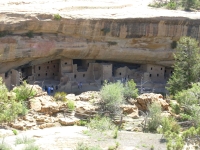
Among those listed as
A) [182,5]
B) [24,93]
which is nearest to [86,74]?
[182,5]

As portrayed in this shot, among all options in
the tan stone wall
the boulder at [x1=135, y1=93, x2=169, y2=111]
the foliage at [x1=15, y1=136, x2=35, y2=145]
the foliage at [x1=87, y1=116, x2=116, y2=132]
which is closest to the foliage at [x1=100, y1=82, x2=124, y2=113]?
the boulder at [x1=135, y1=93, x2=169, y2=111]

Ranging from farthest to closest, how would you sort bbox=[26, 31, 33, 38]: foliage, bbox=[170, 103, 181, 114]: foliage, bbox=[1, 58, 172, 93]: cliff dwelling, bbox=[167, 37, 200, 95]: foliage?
bbox=[1, 58, 172, 93]: cliff dwelling
bbox=[26, 31, 33, 38]: foliage
bbox=[167, 37, 200, 95]: foliage
bbox=[170, 103, 181, 114]: foliage

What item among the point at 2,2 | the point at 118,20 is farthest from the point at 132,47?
the point at 2,2

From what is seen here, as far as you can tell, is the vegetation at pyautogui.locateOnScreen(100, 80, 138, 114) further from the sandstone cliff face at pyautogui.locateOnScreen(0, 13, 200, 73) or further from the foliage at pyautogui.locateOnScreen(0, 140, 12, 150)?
the sandstone cliff face at pyautogui.locateOnScreen(0, 13, 200, 73)

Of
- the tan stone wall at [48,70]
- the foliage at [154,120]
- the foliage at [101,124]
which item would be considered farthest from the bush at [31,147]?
the tan stone wall at [48,70]

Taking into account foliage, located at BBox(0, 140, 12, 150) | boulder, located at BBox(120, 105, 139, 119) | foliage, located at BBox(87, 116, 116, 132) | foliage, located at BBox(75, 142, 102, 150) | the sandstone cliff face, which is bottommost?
boulder, located at BBox(120, 105, 139, 119)

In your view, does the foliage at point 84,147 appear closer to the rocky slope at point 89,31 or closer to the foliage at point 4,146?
the foliage at point 4,146

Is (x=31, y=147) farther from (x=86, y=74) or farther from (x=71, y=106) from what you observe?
(x=86, y=74)

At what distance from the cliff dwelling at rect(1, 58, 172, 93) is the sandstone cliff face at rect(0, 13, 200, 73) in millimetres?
Answer: 653

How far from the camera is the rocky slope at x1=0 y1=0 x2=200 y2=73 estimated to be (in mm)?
23328

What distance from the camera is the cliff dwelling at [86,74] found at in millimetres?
26531

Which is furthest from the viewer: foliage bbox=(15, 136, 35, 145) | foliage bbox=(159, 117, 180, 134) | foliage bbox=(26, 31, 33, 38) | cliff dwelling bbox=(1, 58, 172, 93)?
cliff dwelling bbox=(1, 58, 172, 93)

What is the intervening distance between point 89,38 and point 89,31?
0.70 m

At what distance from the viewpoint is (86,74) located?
27688 millimetres
